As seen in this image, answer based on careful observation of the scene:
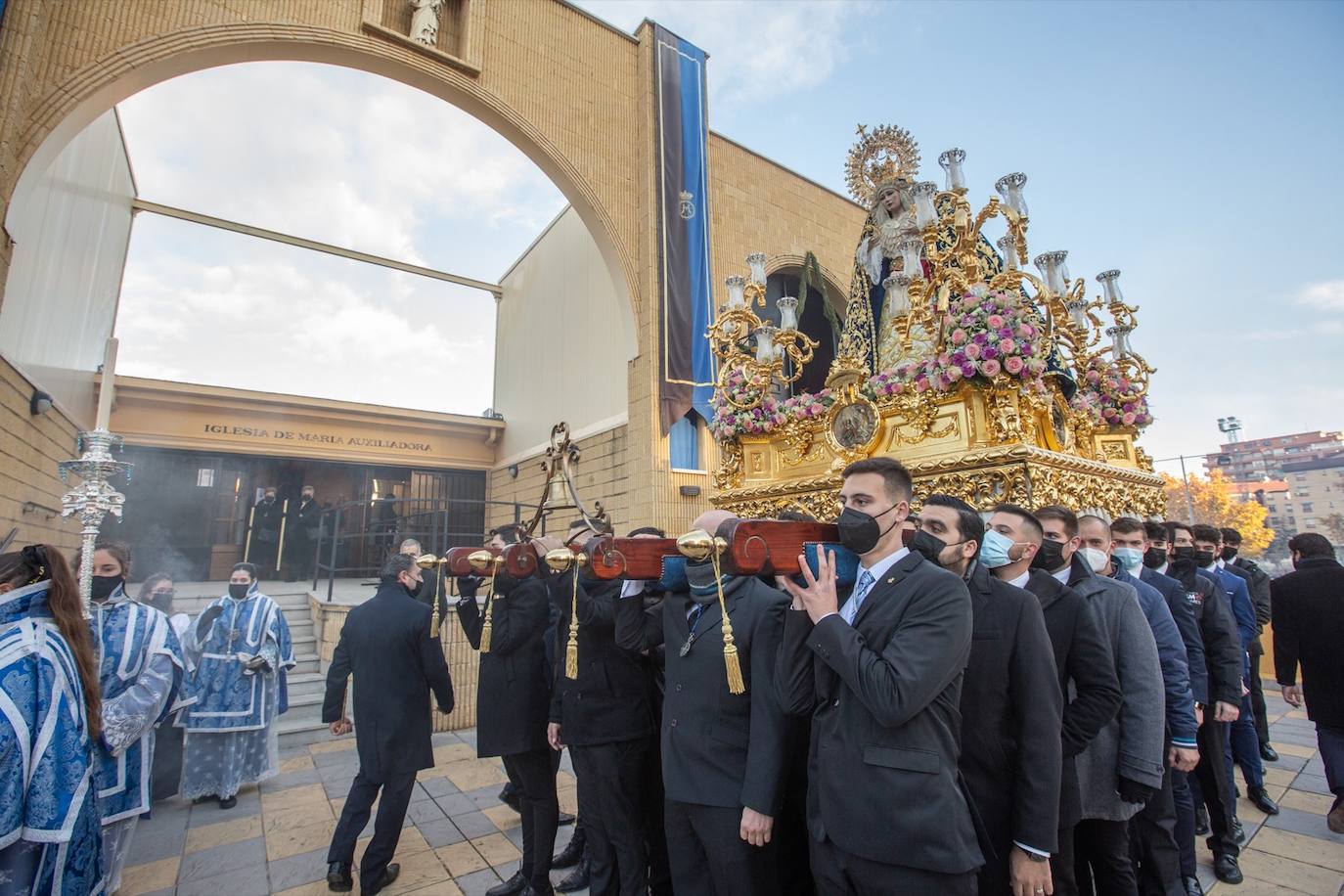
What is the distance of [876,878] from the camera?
5.09 feet

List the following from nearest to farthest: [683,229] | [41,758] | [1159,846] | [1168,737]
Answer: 1. [41,758]
2. [1159,846]
3. [1168,737]
4. [683,229]

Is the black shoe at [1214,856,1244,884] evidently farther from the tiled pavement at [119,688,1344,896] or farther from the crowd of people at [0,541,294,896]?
the crowd of people at [0,541,294,896]

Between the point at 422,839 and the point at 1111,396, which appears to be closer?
the point at 422,839

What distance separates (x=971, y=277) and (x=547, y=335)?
9.38 metres

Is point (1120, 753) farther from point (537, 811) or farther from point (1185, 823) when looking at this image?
point (537, 811)

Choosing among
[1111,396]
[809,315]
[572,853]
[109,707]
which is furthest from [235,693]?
[809,315]

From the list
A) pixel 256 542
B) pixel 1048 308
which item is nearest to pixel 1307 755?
pixel 1048 308

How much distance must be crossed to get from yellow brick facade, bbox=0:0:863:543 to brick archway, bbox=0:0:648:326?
17 millimetres

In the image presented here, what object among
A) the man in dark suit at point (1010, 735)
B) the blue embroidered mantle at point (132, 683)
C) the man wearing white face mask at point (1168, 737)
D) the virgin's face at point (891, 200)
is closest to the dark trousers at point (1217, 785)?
the man wearing white face mask at point (1168, 737)

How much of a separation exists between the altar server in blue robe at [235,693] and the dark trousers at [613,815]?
320cm

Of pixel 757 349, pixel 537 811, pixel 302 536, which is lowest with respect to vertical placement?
pixel 537 811

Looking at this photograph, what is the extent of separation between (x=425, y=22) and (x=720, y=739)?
9329 millimetres

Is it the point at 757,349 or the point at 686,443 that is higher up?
the point at 757,349

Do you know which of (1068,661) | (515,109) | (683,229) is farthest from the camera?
(683,229)
